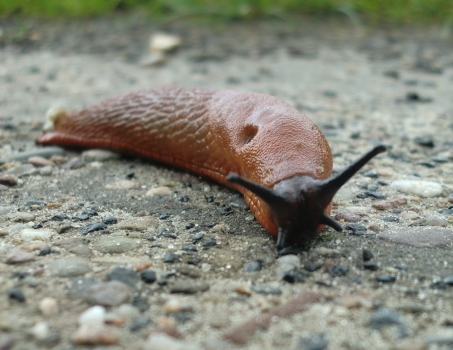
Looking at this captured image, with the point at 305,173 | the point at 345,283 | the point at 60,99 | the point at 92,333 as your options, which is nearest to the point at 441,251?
the point at 345,283

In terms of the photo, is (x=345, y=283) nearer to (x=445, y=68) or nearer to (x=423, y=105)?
(x=423, y=105)

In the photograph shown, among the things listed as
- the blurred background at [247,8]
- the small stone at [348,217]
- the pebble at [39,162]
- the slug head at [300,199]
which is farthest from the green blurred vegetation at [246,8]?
the slug head at [300,199]

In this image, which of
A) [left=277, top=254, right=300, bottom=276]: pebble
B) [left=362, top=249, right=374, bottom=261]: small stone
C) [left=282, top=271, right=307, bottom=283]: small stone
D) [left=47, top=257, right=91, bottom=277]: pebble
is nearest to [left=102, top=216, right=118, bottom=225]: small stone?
[left=47, top=257, right=91, bottom=277]: pebble

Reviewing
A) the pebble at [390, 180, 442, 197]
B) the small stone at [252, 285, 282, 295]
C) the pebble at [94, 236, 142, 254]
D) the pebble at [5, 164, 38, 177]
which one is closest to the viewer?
the small stone at [252, 285, 282, 295]

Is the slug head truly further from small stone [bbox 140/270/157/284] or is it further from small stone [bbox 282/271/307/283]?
small stone [bbox 140/270/157/284]

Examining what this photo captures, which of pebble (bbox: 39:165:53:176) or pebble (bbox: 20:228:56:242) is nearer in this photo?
pebble (bbox: 20:228:56:242)
